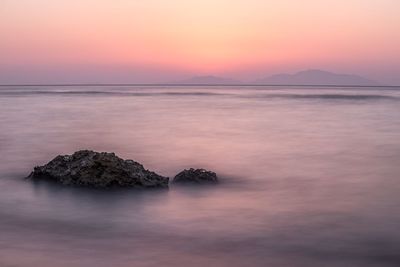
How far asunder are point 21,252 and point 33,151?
9.79m

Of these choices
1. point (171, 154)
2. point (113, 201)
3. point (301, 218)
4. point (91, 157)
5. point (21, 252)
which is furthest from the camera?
point (171, 154)

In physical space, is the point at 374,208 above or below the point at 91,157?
below

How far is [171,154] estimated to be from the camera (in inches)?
595

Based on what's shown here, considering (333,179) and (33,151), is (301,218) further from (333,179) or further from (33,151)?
(33,151)

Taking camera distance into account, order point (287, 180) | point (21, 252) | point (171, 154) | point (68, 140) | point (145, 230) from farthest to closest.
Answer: point (68, 140) → point (171, 154) → point (287, 180) → point (145, 230) → point (21, 252)

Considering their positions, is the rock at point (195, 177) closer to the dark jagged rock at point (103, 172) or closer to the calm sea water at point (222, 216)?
the calm sea water at point (222, 216)

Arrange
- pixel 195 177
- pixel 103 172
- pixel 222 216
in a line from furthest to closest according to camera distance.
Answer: pixel 195 177 < pixel 103 172 < pixel 222 216

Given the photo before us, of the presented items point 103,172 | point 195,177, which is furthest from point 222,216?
point 103,172

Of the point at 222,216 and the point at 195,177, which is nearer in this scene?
the point at 222,216

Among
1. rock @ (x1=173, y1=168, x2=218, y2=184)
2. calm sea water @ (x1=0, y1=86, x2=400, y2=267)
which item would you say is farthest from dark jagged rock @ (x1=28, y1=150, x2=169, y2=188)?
rock @ (x1=173, y1=168, x2=218, y2=184)

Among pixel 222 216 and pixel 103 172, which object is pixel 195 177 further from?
pixel 222 216

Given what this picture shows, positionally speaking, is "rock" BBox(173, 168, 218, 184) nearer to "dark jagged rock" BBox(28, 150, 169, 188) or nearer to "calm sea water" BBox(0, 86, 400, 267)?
"calm sea water" BBox(0, 86, 400, 267)

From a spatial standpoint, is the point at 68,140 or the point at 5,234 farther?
the point at 68,140

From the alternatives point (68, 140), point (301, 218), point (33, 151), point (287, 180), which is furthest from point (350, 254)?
point (68, 140)
